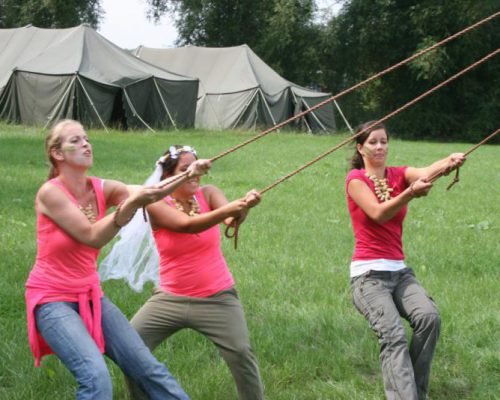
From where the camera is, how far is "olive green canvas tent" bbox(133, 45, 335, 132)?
28.7 m

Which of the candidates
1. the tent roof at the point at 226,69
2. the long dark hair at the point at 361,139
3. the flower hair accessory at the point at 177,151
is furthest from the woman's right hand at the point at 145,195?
the tent roof at the point at 226,69

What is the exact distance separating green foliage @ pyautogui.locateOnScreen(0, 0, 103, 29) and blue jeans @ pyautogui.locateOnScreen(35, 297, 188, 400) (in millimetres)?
40270

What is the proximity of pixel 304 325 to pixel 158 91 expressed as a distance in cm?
2133

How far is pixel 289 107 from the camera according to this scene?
1195 inches

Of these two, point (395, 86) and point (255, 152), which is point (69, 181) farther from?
point (395, 86)

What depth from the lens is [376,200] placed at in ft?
14.1

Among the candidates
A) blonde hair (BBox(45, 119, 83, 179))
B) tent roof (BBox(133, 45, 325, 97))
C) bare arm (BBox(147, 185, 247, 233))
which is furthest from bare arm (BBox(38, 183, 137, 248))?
tent roof (BBox(133, 45, 325, 97))

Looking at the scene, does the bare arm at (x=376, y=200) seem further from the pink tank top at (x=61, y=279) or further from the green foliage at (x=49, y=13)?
the green foliage at (x=49, y=13)

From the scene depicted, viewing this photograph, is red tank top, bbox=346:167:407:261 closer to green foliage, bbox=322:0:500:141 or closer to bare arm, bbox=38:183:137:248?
bare arm, bbox=38:183:137:248

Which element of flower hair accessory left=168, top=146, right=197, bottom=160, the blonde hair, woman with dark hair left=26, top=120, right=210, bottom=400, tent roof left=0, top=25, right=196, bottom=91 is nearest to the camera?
woman with dark hair left=26, top=120, right=210, bottom=400

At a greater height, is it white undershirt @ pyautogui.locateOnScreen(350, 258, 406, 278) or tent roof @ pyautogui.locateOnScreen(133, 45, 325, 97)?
tent roof @ pyautogui.locateOnScreen(133, 45, 325, 97)

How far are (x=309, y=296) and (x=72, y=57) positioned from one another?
20360 mm

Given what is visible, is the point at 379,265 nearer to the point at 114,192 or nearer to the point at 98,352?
the point at 114,192

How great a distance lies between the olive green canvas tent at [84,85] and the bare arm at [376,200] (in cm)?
2035
